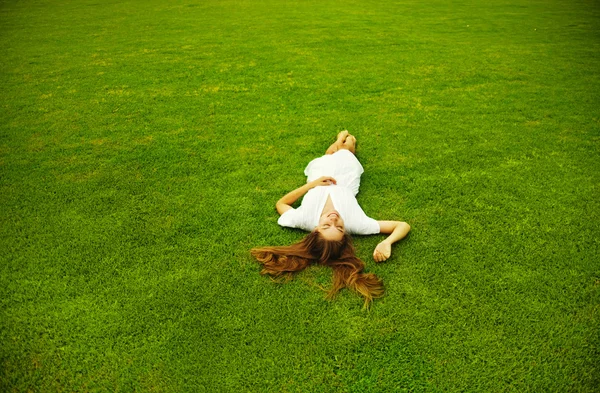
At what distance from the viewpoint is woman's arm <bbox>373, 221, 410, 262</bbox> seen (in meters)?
3.23

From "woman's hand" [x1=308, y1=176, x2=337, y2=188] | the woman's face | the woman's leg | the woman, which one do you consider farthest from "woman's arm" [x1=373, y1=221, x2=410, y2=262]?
the woman's leg

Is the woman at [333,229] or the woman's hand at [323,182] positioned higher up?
the woman's hand at [323,182]

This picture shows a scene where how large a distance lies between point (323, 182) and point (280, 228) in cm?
72

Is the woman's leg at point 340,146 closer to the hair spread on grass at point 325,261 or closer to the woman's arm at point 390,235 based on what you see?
the woman's arm at point 390,235

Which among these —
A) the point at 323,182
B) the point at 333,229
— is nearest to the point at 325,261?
the point at 333,229

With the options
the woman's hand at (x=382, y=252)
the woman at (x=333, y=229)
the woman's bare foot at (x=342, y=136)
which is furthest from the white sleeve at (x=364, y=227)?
the woman's bare foot at (x=342, y=136)

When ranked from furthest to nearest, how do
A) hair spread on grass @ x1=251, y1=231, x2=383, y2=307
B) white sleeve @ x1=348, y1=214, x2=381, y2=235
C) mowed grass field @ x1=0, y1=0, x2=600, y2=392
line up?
white sleeve @ x1=348, y1=214, x2=381, y2=235 < hair spread on grass @ x1=251, y1=231, x2=383, y2=307 < mowed grass field @ x1=0, y1=0, x2=600, y2=392

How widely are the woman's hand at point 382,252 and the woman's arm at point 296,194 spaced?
3.21 ft

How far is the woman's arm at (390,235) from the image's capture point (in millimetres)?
3227

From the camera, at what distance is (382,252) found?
10.6 ft

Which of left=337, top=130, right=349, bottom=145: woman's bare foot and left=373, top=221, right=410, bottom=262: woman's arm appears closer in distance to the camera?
left=373, top=221, right=410, bottom=262: woman's arm

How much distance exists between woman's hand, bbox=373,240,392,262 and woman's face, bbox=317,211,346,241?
0.34m

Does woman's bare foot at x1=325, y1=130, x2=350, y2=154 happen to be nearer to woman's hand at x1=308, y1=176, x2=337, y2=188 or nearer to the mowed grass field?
the mowed grass field

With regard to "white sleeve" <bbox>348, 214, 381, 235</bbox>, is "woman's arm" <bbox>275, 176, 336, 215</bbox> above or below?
above
